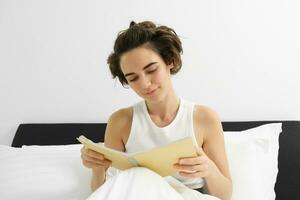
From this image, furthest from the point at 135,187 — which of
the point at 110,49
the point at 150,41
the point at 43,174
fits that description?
the point at 110,49

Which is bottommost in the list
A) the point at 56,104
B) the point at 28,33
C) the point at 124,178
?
the point at 124,178

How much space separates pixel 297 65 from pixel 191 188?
896 mm

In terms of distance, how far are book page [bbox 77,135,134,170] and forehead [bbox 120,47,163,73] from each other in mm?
259

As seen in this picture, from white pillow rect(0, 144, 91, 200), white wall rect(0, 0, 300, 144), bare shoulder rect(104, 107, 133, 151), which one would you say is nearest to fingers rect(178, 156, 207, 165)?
bare shoulder rect(104, 107, 133, 151)

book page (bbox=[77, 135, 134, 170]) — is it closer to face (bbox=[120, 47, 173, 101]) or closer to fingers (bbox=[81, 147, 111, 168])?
fingers (bbox=[81, 147, 111, 168])

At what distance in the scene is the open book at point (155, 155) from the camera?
3.27 feet

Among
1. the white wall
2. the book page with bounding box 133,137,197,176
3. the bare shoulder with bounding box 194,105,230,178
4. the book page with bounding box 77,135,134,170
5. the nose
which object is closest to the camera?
the book page with bounding box 133,137,197,176

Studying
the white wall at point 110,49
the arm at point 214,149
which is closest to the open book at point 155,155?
the arm at point 214,149

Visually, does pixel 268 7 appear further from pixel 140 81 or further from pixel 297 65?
pixel 140 81

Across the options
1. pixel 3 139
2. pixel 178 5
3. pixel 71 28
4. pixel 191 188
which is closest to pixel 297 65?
pixel 178 5

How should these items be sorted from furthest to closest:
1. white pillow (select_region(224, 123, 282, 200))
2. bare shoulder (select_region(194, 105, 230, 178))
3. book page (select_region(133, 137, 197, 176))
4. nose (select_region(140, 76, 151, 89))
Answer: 1. white pillow (select_region(224, 123, 282, 200))
2. bare shoulder (select_region(194, 105, 230, 178))
3. nose (select_region(140, 76, 151, 89))
4. book page (select_region(133, 137, 197, 176))

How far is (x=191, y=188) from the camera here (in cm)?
136

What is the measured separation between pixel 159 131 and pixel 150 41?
12.1 inches

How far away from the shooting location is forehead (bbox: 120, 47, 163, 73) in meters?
1.23
